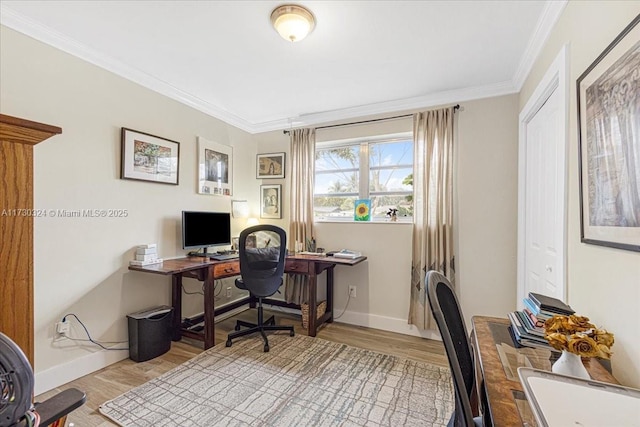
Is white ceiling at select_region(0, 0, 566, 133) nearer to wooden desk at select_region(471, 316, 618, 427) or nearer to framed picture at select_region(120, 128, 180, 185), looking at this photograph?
framed picture at select_region(120, 128, 180, 185)

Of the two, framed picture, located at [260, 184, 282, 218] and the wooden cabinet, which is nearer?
the wooden cabinet

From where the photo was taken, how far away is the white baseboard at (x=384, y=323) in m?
2.98

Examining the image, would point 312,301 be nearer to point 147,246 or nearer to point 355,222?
point 355,222

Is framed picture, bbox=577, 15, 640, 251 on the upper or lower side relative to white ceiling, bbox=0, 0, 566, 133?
lower

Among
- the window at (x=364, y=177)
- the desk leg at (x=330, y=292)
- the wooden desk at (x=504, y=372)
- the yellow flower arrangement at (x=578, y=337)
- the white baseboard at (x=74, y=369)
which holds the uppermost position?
the window at (x=364, y=177)

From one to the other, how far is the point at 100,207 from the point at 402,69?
278cm

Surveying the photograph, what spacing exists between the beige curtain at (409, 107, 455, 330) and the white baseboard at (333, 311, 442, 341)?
105 millimetres

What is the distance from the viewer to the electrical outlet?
2.04 meters

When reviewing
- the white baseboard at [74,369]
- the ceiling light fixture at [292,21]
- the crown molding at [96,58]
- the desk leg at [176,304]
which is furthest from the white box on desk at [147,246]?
the ceiling light fixture at [292,21]

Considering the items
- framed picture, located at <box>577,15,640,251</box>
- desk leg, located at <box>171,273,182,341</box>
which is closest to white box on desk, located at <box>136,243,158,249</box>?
desk leg, located at <box>171,273,182,341</box>

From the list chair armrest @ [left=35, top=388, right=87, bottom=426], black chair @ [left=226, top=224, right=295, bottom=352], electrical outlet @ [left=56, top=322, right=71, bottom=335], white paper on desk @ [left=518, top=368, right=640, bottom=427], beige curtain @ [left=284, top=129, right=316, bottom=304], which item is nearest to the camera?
white paper on desk @ [left=518, top=368, right=640, bottom=427]

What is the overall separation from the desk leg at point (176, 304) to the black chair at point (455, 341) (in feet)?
8.56

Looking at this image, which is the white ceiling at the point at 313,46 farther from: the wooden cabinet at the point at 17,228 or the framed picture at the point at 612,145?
the wooden cabinet at the point at 17,228

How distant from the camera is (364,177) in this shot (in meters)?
3.38
